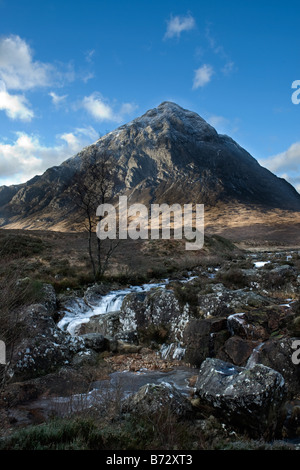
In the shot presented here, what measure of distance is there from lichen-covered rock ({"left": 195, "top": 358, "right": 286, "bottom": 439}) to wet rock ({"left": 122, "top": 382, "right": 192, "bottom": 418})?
0.66m

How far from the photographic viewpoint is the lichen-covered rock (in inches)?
230

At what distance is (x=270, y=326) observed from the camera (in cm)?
983

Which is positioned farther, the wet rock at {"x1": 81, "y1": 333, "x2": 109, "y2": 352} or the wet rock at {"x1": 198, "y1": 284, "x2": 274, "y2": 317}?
the wet rock at {"x1": 81, "y1": 333, "x2": 109, "y2": 352}

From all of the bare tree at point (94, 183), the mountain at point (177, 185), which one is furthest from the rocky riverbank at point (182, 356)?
the mountain at point (177, 185)

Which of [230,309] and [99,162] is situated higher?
[99,162]

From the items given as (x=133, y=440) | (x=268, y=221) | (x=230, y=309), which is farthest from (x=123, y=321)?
(x=268, y=221)

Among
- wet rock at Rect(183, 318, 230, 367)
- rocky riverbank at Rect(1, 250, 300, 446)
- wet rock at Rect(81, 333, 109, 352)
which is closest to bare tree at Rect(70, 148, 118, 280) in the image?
rocky riverbank at Rect(1, 250, 300, 446)

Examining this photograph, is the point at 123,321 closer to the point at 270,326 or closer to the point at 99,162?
the point at 270,326

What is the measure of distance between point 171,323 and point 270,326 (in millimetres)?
4119

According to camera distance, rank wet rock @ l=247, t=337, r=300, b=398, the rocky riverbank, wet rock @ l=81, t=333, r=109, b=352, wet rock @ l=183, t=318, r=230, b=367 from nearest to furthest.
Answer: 1. the rocky riverbank
2. wet rock @ l=247, t=337, r=300, b=398
3. wet rock @ l=183, t=318, r=230, b=367
4. wet rock @ l=81, t=333, r=109, b=352

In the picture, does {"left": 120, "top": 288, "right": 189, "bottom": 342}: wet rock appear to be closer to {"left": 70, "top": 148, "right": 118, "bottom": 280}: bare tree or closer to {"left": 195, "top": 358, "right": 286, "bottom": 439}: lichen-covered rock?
{"left": 195, "top": 358, "right": 286, "bottom": 439}: lichen-covered rock

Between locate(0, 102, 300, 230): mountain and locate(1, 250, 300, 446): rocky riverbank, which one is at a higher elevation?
locate(0, 102, 300, 230): mountain

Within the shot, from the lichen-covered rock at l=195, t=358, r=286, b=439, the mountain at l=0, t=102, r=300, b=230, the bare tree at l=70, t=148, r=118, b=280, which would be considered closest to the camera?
the lichen-covered rock at l=195, t=358, r=286, b=439

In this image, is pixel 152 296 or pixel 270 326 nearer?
pixel 270 326
